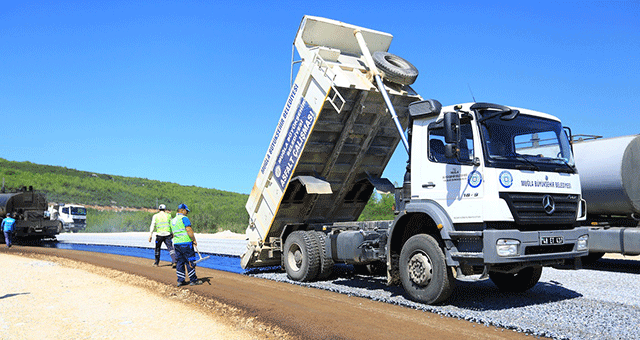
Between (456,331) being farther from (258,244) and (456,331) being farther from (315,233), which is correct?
(258,244)

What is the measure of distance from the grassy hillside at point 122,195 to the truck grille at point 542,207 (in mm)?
28188

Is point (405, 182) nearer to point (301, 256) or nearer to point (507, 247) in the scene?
point (507, 247)

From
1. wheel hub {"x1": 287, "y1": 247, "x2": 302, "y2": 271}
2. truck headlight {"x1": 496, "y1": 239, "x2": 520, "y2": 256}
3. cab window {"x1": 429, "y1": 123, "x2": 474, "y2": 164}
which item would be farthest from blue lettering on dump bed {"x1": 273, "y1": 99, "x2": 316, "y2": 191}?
truck headlight {"x1": 496, "y1": 239, "x2": 520, "y2": 256}

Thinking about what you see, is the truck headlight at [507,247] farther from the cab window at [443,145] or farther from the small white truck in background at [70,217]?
the small white truck in background at [70,217]

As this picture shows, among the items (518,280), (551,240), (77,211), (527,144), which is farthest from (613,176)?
(77,211)

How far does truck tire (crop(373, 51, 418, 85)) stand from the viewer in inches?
345

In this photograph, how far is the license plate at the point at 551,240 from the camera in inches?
265

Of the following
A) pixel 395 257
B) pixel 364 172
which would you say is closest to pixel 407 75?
pixel 364 172

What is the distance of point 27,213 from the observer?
24234 millimetres

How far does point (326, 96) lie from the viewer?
868 centimetres

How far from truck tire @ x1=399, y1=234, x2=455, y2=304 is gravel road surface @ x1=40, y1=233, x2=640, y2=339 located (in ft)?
0.58

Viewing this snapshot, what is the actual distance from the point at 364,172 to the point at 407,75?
7.73 ft

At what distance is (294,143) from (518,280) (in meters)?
4.41

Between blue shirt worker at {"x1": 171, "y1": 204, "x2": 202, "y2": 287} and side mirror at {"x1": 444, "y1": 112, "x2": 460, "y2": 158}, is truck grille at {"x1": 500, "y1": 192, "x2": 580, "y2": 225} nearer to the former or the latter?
side mirror at {"x1": 444, "y1": 112, "x2": 460, "y2": 158}
